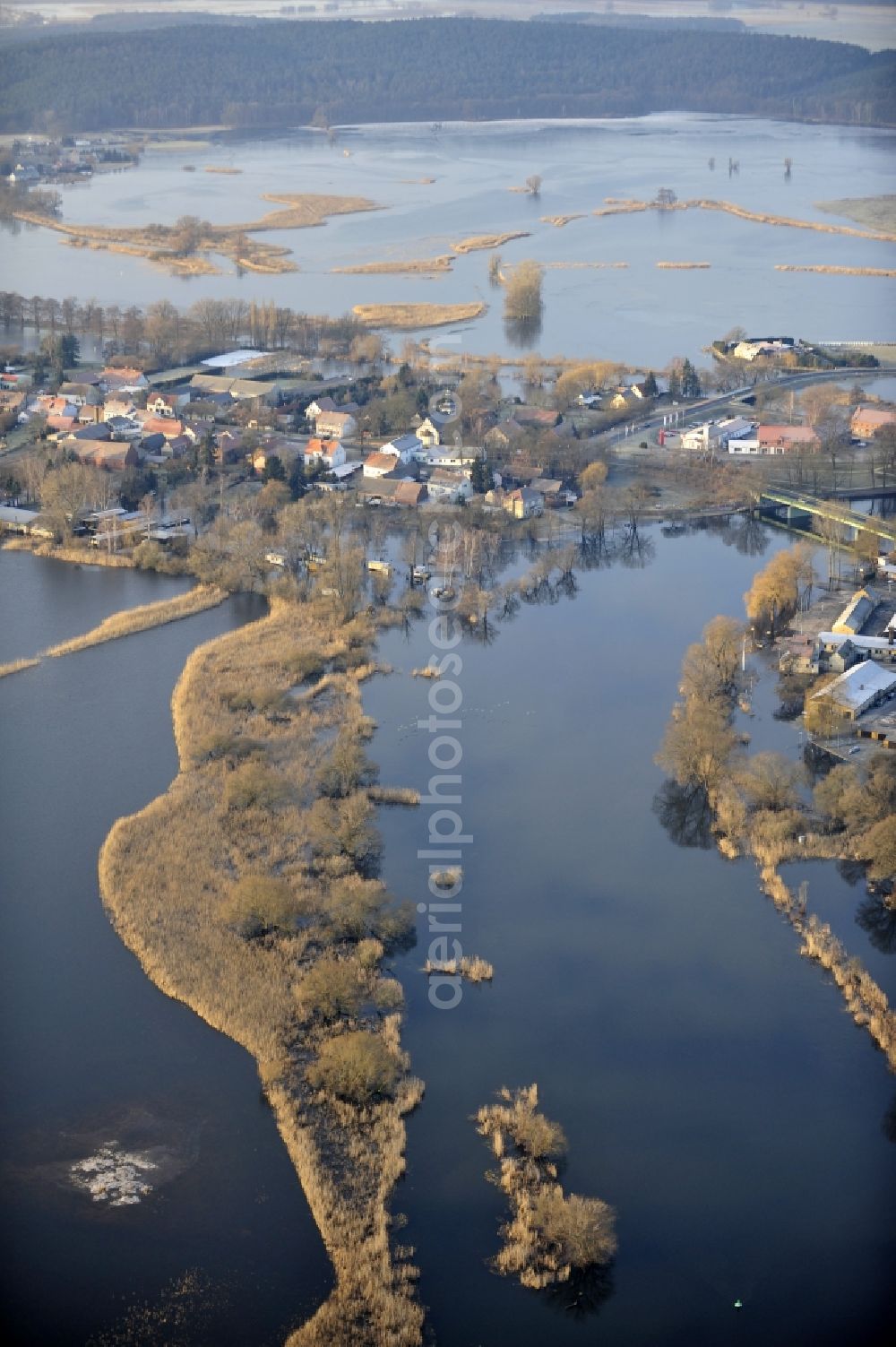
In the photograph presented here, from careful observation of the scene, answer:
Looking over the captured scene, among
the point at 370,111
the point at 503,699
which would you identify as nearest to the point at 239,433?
the point at 503,699

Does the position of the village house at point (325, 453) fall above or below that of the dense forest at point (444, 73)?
below

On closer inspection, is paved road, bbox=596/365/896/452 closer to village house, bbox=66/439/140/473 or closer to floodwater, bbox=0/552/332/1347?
village house, bbox=66/439/140/473

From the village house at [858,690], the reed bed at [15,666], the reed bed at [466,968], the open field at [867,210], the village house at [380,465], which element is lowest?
the reed bed at [466,968]

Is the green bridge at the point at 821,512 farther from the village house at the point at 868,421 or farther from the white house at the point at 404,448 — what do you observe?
the white house at the point at 404,448

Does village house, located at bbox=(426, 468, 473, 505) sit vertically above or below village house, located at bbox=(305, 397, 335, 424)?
below

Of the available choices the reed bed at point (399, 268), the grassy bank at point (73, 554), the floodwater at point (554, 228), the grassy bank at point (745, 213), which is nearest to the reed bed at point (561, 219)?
the floodwater at point (554, 228)

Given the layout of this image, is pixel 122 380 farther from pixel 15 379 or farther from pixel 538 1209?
pixel 538 1209

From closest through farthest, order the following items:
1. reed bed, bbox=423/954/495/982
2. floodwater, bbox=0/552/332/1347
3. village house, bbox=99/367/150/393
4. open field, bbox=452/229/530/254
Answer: floodwater, bbox=0/552/332/1347, reed bed, bbox=423/954/495/982, village house, bbox=99/367/150/393, open field, bbox=452/229/530/254

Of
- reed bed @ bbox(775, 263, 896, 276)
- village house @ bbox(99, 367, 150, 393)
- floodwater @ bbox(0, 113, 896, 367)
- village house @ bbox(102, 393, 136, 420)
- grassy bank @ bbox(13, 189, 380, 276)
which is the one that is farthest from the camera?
grassy bank @ bbox(13, 189, 380, 276)

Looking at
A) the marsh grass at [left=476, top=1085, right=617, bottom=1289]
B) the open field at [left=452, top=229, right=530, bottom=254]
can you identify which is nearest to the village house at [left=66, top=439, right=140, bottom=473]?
the marsh grass at [left=476, top=1085, right=617, bottom=1289]
